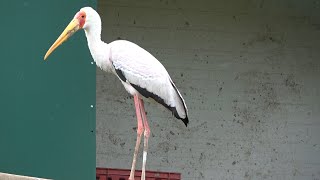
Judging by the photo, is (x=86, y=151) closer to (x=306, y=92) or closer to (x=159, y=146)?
(x=159, y=146)

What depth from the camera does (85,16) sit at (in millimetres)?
4852

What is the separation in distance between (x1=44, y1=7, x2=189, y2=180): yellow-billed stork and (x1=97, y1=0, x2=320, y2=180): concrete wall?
7.95 feet

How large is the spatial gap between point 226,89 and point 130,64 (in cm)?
277

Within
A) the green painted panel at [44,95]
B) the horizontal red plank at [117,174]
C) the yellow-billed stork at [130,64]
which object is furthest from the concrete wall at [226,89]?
the yellow-billed stork at [130,64]

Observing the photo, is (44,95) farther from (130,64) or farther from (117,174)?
(117,174)

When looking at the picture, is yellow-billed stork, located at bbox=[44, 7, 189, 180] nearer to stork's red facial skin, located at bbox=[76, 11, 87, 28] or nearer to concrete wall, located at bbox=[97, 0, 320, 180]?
stork's red facial skin, located at bbox=[76, 11, 87, 28]

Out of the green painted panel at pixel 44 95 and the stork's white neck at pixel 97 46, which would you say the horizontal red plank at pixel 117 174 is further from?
the stork's white neck at pixel 97 46

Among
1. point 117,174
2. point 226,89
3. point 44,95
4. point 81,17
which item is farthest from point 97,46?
point 226,89

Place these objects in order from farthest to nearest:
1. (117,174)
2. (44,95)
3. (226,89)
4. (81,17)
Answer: (226,89)
(117,174)
(44,95)
(81,17)

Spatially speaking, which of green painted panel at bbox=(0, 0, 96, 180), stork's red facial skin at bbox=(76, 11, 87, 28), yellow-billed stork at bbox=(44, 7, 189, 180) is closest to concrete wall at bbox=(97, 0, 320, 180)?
green painted panel at bbox=(0, 0, 96, 180)

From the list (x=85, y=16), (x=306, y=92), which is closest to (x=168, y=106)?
(x=85, y=16)

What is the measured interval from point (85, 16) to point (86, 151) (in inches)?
53.5

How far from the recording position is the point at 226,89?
7.58 m

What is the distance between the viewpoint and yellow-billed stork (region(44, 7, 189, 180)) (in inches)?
192
